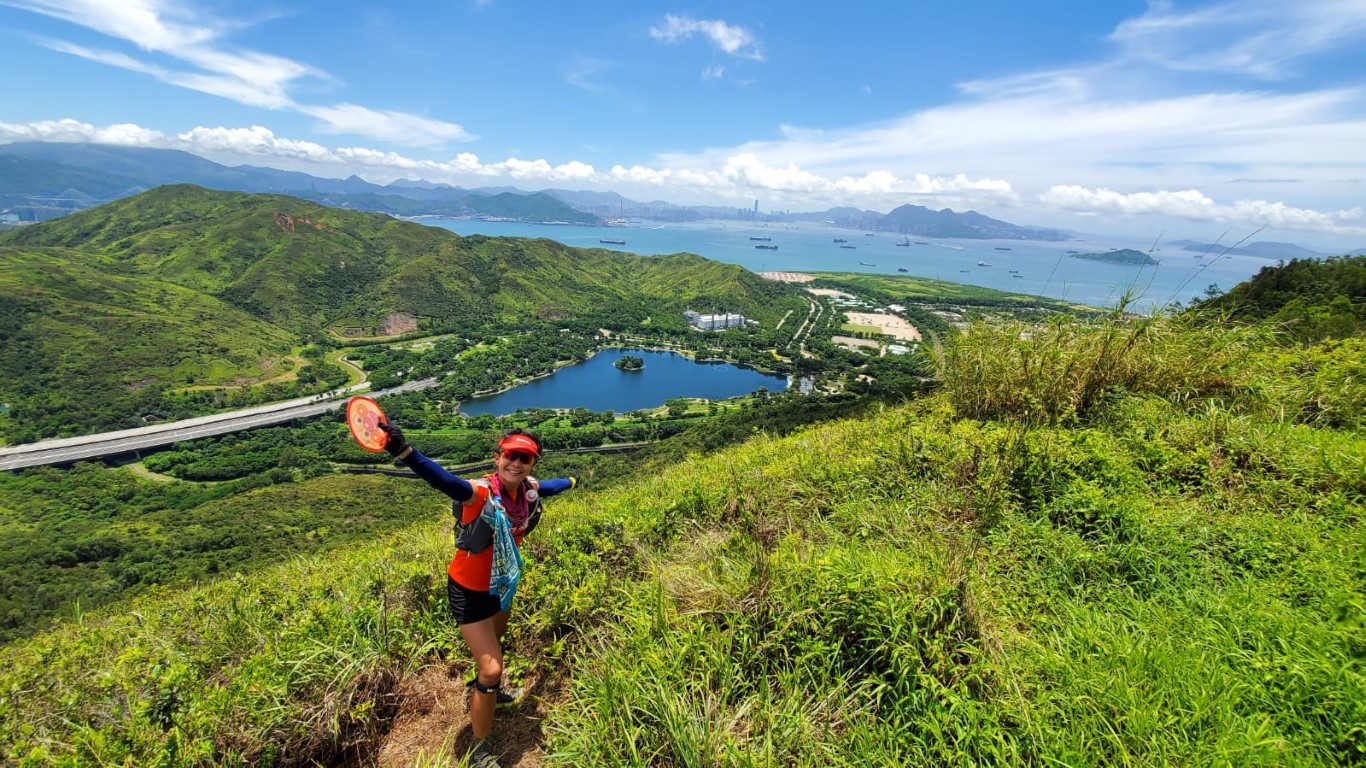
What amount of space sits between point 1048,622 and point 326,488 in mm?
43283

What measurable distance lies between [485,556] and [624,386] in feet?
208

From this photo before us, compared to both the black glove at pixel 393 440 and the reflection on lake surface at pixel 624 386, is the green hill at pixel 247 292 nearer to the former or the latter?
the reflection on lake surface at pixel 624 386

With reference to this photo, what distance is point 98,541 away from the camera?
2572cm

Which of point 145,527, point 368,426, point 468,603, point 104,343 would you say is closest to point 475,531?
point 468,603

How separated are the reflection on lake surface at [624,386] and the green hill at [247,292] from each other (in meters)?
22.2

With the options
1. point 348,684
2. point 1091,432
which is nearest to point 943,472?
point 1091,432

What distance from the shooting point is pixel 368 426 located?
229cm

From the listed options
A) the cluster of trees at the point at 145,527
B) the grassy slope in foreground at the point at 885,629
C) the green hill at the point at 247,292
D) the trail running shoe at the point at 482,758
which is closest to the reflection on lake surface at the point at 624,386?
the green hill at the point at 247,292

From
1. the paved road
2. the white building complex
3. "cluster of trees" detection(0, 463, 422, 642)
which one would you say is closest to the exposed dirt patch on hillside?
the paved road

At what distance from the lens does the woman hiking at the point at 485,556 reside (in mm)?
2350

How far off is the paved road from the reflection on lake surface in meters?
15.0

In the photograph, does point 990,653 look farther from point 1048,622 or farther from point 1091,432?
point 1091,432

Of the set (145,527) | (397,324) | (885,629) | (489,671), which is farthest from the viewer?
(397,324)

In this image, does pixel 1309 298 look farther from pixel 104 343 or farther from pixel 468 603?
pixel 104 343
